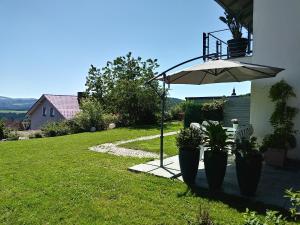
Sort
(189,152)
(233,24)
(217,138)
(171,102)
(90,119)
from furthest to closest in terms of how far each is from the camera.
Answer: (171,102)
(90,119)
(233,24)
(189,152)
(217,138)

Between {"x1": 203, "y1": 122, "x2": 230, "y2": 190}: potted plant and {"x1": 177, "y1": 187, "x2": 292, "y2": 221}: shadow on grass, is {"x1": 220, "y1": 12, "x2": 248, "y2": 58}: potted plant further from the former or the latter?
{"x1": 177, "y1": 187, "x2": 292, "y2": 221}: shadow on grass

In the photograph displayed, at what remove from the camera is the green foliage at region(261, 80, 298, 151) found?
733 cm

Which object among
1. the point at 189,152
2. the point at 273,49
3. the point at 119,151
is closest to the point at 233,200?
the point at 189,152

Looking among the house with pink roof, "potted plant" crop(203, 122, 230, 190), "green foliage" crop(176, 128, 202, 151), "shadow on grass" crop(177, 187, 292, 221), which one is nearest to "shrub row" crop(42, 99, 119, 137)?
"green foliage" crop(176, 128, 202, 151)

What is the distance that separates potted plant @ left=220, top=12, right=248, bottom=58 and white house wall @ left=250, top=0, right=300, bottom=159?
174 centimetres

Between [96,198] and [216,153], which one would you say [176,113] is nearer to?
[216,153]

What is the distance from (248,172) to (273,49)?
4.82 m

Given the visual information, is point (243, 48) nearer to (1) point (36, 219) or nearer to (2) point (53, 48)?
(1) point (36, 219)

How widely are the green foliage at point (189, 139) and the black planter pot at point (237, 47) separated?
5.85m

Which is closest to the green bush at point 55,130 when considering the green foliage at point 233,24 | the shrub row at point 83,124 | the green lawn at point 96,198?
the shrub row at point 83,124

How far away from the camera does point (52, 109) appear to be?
1367 inches

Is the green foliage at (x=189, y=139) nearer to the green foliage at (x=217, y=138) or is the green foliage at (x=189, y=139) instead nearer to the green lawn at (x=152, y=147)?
the green foliage at (x=217, y=138)

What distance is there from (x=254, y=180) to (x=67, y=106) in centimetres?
3264

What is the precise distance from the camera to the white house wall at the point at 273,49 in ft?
25.0
